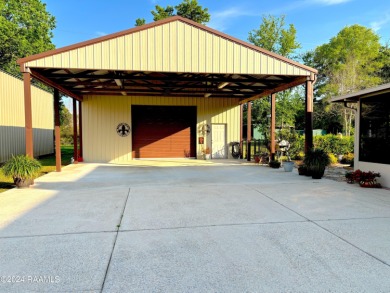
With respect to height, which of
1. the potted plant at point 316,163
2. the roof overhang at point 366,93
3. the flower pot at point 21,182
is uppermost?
the roof overhang at point 366,93

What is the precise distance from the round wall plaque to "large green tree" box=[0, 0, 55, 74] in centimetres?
2174

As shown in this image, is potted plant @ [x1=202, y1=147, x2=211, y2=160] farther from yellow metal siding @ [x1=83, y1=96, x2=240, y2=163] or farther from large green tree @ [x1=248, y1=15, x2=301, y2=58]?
large green tree @ [x1=248, y1=15, x2=301, y2=58]

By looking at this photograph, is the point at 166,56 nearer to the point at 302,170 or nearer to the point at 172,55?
the point at 172,55

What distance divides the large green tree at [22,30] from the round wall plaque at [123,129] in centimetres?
2174

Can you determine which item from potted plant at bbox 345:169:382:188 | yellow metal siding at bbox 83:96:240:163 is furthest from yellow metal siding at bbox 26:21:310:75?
yellow metal siding at bbox 83:96:240:163

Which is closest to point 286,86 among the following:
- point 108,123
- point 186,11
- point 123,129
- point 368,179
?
point 368,179

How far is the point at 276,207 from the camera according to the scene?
16.3ft

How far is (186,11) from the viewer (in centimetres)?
2716

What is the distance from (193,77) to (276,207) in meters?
6.96

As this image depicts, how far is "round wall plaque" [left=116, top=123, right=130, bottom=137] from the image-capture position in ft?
45.3

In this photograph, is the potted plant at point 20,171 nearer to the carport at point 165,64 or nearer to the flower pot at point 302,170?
the carport at point 165,64

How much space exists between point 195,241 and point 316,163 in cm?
606

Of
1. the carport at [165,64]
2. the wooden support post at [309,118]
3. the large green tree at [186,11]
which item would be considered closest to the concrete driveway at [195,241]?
the wooden support post at [309,118]

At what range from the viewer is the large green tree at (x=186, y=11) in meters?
27.1
